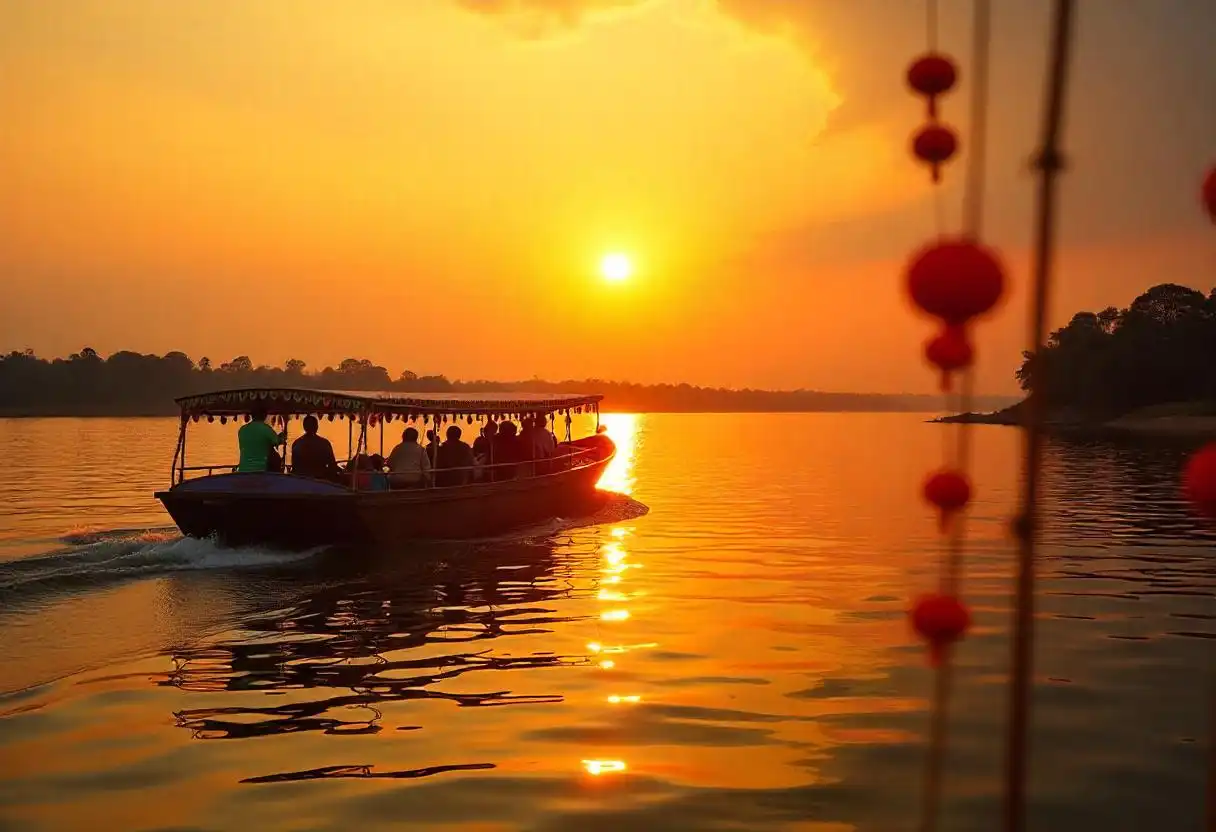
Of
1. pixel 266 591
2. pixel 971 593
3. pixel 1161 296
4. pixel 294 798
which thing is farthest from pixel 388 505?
pixel 1161 296

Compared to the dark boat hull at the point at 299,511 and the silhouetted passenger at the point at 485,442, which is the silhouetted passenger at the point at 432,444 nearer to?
the dark boat hull at the point at 299,511

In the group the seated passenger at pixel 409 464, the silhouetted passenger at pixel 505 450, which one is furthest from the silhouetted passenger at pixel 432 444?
the silhouetted passenger at pixel 505 450

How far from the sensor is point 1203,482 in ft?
3.91

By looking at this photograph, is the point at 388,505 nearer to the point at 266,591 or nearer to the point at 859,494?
the point at 266,591

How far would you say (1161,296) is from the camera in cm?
11550

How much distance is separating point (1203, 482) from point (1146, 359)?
11181cm

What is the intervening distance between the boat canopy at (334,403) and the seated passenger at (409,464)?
0.80 metres

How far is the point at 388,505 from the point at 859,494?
2356 centimetres

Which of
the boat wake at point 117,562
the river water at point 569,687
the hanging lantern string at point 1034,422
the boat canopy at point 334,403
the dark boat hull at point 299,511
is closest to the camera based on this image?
the hanging lantern string at point 1034,422

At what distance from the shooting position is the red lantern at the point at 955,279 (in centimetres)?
120

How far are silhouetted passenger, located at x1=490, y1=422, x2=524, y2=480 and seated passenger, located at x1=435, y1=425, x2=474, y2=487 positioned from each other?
1.73m

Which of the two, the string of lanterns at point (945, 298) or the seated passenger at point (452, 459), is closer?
the string of lanterns at point (945, 298)

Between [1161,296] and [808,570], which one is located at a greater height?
[1161,296]

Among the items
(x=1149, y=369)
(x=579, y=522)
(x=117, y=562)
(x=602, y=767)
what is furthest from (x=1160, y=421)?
(x=602, y=767)
